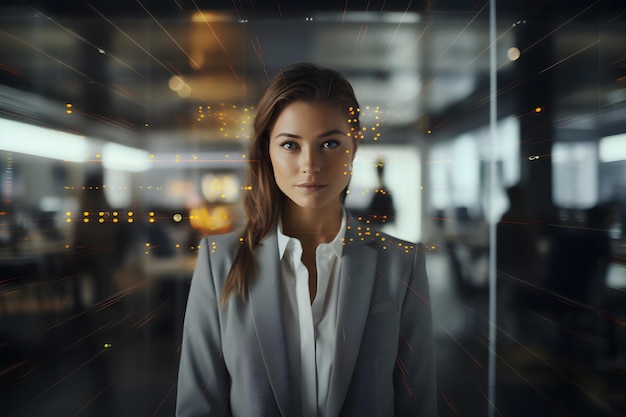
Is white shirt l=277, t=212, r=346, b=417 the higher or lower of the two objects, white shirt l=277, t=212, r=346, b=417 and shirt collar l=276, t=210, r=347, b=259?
the lower

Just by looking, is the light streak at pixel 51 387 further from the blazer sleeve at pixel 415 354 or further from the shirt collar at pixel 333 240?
the blazer sleeve at pixel 415 354

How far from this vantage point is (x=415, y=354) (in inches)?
39.2

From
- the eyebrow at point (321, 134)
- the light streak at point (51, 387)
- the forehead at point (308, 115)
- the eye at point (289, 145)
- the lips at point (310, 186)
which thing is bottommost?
the light streak at point (51, 387)

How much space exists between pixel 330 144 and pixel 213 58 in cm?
44

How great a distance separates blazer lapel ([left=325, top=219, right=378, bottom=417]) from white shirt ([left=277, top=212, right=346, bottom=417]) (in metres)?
0.02

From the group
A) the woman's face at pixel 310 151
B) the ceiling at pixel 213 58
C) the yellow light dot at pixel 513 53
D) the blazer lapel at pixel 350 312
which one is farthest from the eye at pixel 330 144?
the yellow light dot at pixel 513 53

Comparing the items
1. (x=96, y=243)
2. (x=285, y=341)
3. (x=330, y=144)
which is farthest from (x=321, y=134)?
(x=96, y=243)

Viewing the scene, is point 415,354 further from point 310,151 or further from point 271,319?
point 310,151

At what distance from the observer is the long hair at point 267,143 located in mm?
902

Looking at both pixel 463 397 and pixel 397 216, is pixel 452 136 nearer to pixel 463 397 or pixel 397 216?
pixel 397 216

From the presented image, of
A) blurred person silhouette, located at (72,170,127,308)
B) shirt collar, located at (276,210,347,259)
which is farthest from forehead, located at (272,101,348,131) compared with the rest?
blurred person silhouette, located at (72,170,127,308)

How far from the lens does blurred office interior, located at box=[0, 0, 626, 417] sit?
1051 millimetres

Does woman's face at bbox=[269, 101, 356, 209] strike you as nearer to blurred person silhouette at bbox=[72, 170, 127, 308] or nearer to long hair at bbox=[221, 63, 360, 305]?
long hair at bbox=[221, 63, 360, 305]

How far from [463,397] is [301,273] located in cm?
64
